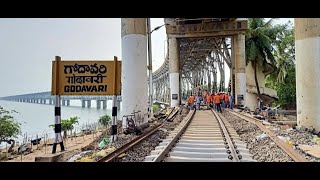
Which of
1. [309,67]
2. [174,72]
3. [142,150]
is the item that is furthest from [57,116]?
[174,72]

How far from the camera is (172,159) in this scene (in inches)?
245

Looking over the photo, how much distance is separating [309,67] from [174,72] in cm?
1734

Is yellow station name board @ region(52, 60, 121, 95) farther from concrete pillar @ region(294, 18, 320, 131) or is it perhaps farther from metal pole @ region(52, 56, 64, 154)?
concrete pillar @ region(294, 18, 320, 131)

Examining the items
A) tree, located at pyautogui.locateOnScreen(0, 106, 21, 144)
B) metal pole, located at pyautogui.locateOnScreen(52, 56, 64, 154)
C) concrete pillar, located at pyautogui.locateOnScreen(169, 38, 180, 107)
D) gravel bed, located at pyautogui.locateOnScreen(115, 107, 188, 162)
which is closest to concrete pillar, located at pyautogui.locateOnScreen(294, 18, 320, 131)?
gravel bed, located at pyautogui.locateOnScreen(115, 107, 188, 162)

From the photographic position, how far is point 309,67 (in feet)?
35.3

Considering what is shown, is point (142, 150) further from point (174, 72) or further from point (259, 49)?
point (259, 49)

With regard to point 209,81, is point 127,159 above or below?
below

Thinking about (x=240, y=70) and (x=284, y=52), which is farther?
(x=284, y=52)

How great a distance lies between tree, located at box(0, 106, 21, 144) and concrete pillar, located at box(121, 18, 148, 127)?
935 centimetres

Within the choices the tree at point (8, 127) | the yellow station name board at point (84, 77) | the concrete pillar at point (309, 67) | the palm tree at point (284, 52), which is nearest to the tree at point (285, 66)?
the palm tree at point (284, 52)
